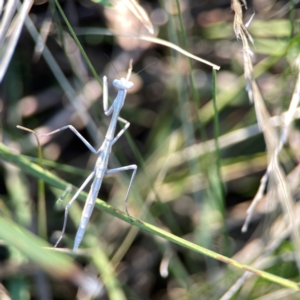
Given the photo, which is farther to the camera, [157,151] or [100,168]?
[157,151]

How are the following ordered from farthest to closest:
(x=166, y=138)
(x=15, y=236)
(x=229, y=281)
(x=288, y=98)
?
(x=166, y=138) < (x=288, y=98) < (x=229, y=281) < (x=15, y=236)

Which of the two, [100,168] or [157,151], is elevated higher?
[100,168]

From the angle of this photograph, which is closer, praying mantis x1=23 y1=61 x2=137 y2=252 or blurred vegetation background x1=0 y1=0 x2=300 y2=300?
praying mantis x1=23 y1=61 x2=137 y2=252

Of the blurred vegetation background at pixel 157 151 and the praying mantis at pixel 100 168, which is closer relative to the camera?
the praying mantis at pixel 100 168

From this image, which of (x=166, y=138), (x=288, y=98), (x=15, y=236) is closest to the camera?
(x=15, y=236)

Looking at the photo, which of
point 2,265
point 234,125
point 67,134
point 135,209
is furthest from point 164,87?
point 2,265

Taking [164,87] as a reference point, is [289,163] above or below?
below

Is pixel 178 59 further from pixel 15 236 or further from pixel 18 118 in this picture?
pixel 15 236

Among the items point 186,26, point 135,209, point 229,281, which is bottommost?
point 229,281
